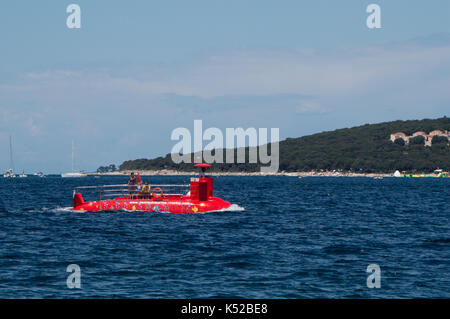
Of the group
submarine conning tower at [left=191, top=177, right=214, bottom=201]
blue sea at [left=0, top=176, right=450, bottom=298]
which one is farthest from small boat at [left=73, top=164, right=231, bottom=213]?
blue sea at [left=0, top=176, right=450, bottom=298]

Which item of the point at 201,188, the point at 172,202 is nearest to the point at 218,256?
the point at 201,188

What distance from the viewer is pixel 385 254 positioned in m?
26.6

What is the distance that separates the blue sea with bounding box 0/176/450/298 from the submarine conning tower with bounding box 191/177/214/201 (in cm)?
178

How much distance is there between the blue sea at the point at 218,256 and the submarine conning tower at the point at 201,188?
1.78m

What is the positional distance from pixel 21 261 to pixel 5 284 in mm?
4638

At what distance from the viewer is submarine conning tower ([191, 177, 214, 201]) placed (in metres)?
42.6

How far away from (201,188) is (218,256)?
1759 cm

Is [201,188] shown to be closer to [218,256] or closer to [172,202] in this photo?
[172,202]

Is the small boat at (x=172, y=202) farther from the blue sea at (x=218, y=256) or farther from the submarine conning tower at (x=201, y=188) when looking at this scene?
the blue sea at (x=218, y=256)

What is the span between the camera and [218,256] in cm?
2561

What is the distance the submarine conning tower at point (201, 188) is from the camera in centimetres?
4262

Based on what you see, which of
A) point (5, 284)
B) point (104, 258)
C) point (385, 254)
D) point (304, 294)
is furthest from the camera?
point (385, 254)

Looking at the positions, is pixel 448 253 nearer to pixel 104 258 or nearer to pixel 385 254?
pixel 385 254

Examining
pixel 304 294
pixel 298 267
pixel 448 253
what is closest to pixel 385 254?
pixel 448 253
